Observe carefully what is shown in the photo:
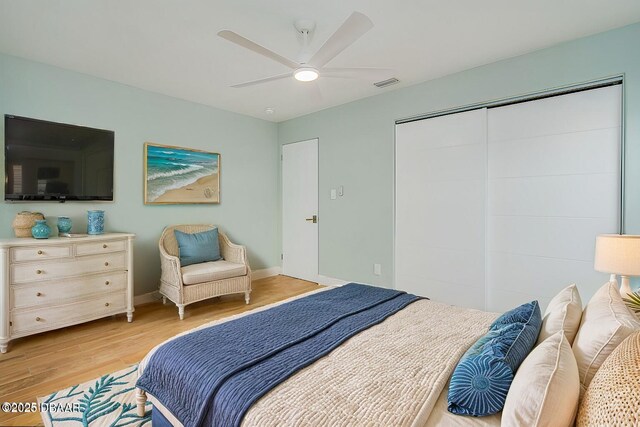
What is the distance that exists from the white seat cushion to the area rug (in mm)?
1226

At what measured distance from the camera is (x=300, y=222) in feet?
15.7

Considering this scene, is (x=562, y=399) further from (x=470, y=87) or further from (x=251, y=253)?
(x=251, y=253)

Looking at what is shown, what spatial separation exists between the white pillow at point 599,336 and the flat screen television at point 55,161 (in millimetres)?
3912

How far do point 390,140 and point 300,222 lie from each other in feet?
6.18

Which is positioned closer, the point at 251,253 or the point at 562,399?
the point at 562,399

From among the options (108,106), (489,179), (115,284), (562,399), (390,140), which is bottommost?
(115,284)

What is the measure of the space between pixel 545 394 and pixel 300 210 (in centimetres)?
415

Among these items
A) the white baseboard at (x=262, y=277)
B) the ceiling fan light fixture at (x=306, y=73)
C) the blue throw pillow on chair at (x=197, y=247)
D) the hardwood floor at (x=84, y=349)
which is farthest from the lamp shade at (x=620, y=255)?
the blue throw pillow on chair at (x=197, y=247)

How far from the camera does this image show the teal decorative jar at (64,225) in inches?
114

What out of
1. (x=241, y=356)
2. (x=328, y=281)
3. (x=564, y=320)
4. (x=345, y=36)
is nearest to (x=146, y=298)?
(x=328, y=281)

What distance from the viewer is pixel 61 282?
2.67 meters

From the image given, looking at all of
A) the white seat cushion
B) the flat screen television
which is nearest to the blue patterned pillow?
the white seat cushion

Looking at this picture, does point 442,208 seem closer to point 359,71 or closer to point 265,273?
point 359,71

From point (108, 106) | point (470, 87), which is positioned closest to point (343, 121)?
point (470, 87)
